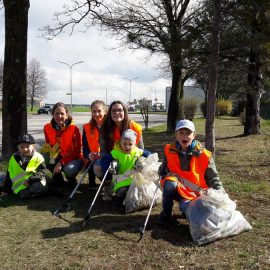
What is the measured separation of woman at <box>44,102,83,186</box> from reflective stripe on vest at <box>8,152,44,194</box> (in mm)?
414

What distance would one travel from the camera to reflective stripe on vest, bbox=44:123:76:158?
20.9 ft

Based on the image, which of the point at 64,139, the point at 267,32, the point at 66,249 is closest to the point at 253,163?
the point at 267,32

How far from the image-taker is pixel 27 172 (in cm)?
587

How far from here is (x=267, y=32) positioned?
9.89m

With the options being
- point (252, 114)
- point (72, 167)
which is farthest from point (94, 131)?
point (252, 114)

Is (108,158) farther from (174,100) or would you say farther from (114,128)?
(174,100)

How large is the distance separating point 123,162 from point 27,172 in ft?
4.74

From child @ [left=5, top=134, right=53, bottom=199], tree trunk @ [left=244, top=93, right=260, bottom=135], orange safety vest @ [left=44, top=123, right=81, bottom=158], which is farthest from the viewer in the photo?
tree trunk @ [left=244, top=93, right=260, bottom=135]

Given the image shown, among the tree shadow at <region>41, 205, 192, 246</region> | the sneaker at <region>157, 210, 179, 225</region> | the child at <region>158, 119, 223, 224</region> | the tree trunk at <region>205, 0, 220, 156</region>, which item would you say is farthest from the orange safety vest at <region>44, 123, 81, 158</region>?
the tree trunk at <region>205, 0, 220, 156</region>

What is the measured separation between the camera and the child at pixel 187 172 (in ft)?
15.4

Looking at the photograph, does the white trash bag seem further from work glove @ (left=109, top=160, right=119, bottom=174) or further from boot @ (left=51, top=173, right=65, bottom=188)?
boot @ (left=51, top=173, right=65, bottom=188)

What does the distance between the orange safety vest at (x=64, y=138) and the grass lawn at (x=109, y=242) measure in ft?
2.50

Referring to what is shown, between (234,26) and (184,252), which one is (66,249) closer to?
(184,252)

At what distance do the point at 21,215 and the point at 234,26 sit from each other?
25.2 ft
